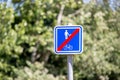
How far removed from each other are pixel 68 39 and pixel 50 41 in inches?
207

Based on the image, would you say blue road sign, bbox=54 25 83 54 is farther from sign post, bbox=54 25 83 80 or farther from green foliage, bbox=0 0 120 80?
green foliage, bbox=0 0 120 80

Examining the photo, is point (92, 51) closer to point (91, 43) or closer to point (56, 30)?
point (91, 43)

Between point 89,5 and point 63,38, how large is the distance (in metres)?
6.11

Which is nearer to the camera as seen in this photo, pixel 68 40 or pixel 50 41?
pixel 68 40

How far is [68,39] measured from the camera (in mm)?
3834

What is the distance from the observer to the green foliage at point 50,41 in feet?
28.6

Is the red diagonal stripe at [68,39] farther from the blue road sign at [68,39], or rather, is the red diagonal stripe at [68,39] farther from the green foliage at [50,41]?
the green foliage at [50,41]

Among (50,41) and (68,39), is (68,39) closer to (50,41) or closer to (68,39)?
(68,39)

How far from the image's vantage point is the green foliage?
8.70 m

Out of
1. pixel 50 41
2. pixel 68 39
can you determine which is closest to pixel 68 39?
pixel 68 39

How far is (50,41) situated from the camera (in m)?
9.08

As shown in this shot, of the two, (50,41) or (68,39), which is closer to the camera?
(68,39)

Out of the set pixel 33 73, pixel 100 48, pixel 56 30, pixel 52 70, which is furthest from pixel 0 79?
pixel 56 30

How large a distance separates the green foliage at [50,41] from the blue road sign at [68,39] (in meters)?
4.70
